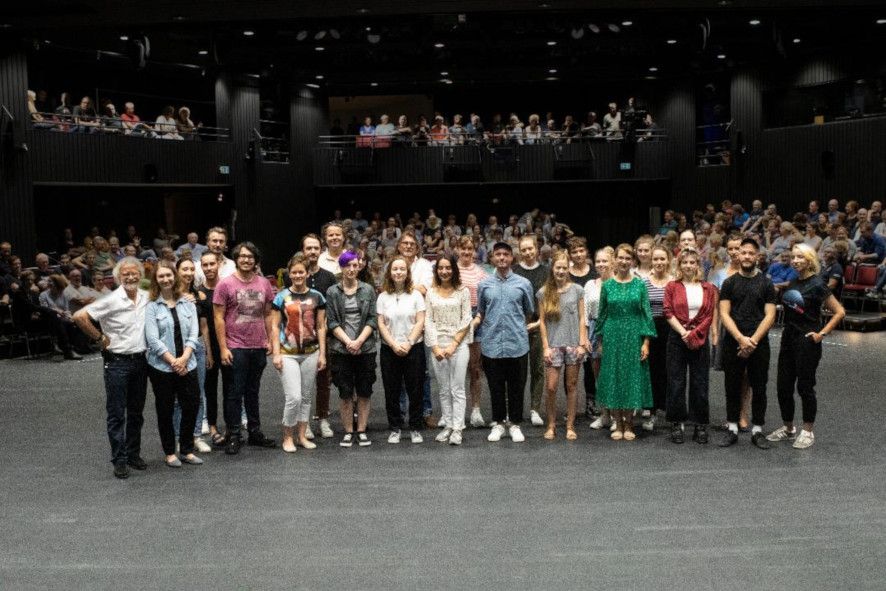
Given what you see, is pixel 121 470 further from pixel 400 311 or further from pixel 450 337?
pixel 450 337

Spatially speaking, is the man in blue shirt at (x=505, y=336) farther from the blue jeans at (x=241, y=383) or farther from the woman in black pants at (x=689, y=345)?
the blue jeans at (x=241, y=383)

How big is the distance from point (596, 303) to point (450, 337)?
4.29 feet

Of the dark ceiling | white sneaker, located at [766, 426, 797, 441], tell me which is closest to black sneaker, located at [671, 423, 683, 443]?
white sneaker, located at [766, 426, 797, 441]

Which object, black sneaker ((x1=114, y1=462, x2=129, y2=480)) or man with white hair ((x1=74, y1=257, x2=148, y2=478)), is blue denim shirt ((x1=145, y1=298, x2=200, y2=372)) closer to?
man with white hair ((x1=74, y1=257, x2=148, y2=478))

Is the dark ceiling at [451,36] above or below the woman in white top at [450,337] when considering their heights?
above

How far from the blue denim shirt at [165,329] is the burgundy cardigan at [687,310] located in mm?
3495

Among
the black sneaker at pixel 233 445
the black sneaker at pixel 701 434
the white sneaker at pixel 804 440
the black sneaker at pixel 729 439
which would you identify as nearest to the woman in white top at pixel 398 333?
the black sneaker at pixel 233 445

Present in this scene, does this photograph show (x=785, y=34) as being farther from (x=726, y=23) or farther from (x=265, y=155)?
(x=265, y=155)

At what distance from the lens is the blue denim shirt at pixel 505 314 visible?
7.18 m

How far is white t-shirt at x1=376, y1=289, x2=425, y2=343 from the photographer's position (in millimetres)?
7227

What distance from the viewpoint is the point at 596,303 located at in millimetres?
7680

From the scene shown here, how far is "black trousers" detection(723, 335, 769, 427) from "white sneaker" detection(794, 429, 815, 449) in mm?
275

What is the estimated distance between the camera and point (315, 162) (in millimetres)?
23953

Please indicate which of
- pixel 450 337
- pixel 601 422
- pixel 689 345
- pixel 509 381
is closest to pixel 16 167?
pixel 450 337
